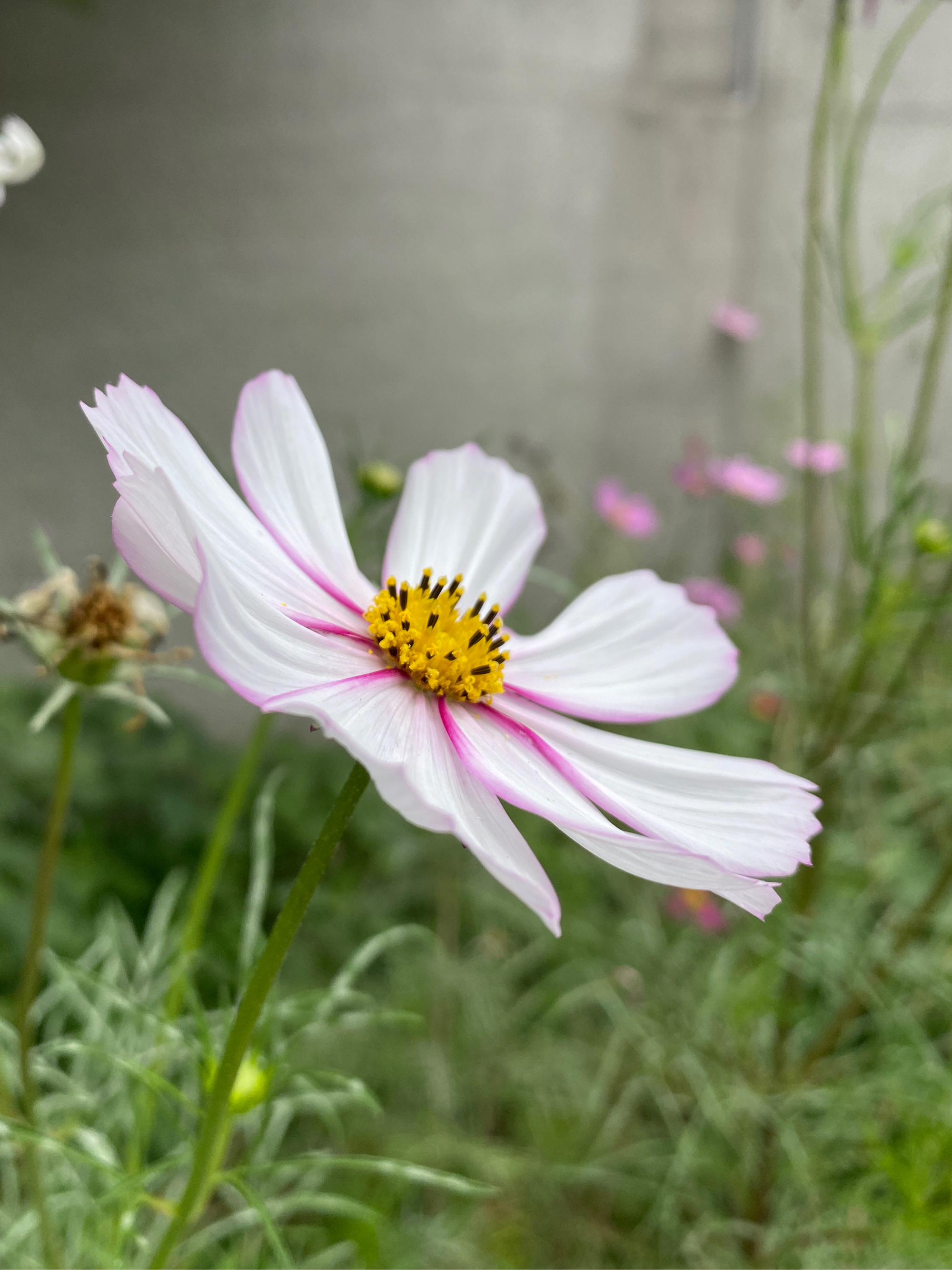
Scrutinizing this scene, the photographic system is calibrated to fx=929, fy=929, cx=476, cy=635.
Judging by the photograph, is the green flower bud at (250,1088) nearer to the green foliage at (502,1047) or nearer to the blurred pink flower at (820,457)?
the green foliage at (502,1047)

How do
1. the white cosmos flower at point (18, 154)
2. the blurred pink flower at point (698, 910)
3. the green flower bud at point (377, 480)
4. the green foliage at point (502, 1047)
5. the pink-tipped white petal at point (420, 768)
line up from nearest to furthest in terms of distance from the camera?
the pink-tipped white petal at point (420, 768) < the white cosmos flower at point (18, 154) < the green foliage at point (502, 1047) < the green flower bud at point (377, 480) < the blurred pink flower at point (698, 910)

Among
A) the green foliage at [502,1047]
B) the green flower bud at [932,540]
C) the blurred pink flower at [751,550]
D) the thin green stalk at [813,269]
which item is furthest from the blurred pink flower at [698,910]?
the blurred pink flower at [751,550]

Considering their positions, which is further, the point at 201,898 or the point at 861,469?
the point at 861,469

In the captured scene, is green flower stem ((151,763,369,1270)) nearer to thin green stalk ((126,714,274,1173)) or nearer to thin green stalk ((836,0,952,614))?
thin green stalk ((126,714,274,1173))

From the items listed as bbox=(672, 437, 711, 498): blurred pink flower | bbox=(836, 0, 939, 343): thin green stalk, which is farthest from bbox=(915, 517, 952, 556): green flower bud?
bbox=(672, 437, 711, 498): blurred pink flower

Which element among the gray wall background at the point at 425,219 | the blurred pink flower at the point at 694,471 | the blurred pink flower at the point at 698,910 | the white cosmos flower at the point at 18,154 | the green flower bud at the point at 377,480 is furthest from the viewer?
the blurred pink flower at the point at 694,471

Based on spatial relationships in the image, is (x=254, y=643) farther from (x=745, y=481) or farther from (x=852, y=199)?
(x=745, y=481)

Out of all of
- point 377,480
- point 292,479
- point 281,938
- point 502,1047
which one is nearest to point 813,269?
point 377,480
